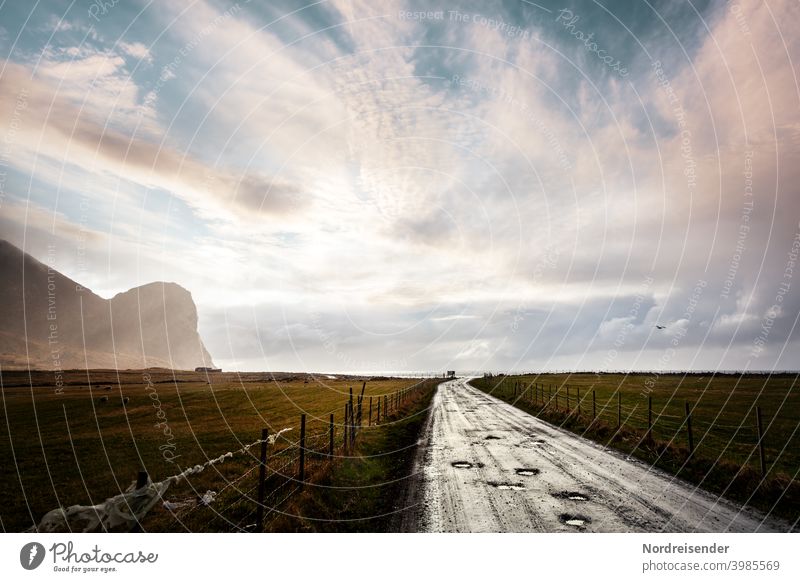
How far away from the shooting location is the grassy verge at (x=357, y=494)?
907 cm

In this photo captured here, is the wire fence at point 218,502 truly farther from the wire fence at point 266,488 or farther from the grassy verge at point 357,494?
the grassy verge at point 357,494

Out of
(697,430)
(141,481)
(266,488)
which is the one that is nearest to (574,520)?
(266,488)

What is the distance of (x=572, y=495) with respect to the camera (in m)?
10.4

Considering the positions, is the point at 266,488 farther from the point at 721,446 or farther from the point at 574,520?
the point at 721,446

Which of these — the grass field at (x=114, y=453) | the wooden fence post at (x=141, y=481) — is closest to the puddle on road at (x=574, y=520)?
the grass field at (x=114, y=453)

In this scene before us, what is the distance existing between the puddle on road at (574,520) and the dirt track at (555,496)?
0.07ft

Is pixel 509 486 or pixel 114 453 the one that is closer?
pixel 509 486
